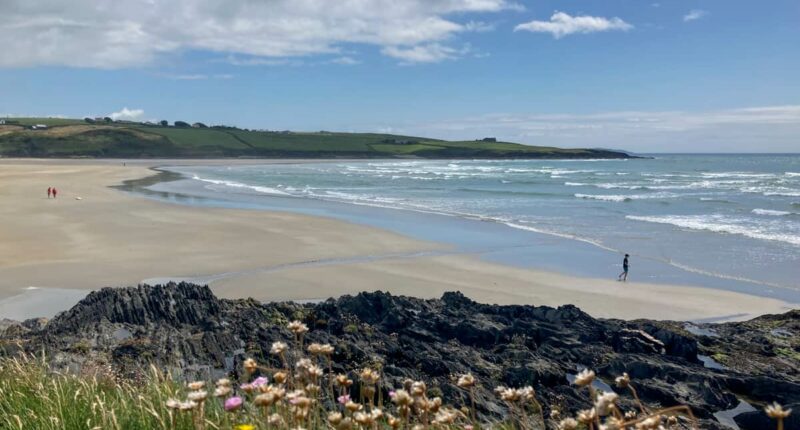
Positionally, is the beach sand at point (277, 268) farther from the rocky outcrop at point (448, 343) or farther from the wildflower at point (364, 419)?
the wildflower at point (364, 419)

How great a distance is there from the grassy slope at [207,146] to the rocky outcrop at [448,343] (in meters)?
103

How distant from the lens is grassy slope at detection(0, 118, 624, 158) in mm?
105125

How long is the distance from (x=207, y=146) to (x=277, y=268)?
106 meters

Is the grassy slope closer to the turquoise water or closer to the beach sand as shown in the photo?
the turquoise water

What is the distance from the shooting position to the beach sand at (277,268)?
14109mm

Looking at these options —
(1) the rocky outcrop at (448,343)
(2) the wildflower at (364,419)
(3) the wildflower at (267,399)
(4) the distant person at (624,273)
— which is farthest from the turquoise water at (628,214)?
(3) the wildflower at (267,399)

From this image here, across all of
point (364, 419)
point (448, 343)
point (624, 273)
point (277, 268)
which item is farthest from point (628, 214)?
point (364, 419)

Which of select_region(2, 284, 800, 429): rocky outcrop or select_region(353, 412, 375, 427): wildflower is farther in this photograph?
select_region(2, 284, 800, 429): rocky outcrop

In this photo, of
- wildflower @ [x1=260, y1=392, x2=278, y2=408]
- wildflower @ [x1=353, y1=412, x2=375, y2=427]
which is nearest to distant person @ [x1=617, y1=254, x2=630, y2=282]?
wildflower @ [x1=353, y1=412, x2=375, y2=427]

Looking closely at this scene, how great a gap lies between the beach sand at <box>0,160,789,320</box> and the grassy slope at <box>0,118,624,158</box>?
3396 inches

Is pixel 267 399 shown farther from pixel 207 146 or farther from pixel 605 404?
pixel 207 146

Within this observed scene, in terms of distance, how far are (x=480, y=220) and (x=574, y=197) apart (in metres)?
14.3

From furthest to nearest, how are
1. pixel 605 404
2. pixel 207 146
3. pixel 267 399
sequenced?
pixel 207 146 < pixel 267 399 < pixel 605 404

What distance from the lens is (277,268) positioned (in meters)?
17.3
